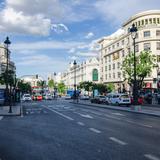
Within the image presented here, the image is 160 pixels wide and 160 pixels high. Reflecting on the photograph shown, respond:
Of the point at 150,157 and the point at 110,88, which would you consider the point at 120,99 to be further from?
the point at 110,88

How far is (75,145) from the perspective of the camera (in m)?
11.6

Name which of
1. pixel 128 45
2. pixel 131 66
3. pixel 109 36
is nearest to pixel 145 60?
pixel 131 66

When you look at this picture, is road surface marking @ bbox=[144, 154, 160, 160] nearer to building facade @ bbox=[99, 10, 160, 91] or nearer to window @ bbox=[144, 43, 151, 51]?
building facade @ bbox=[99, 10, 160, 91]

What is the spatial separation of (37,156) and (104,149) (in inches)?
83.2

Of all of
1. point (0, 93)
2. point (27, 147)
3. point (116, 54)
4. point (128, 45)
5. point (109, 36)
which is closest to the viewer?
point (27, 147)

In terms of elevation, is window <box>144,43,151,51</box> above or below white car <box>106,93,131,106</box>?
above

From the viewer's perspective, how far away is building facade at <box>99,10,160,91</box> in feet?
329

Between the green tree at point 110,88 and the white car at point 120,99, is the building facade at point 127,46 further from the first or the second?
the white car at point 120,99

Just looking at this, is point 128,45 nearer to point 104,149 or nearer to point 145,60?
point 145,60

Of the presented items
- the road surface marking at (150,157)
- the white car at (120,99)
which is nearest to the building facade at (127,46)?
the white car at (120,99)

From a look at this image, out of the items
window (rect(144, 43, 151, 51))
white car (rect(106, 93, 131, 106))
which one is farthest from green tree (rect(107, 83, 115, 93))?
white car (rect(106, 93, 131, 106))

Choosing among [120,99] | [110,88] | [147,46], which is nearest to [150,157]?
[120,99]

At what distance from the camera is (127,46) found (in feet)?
361

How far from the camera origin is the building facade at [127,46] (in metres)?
100
